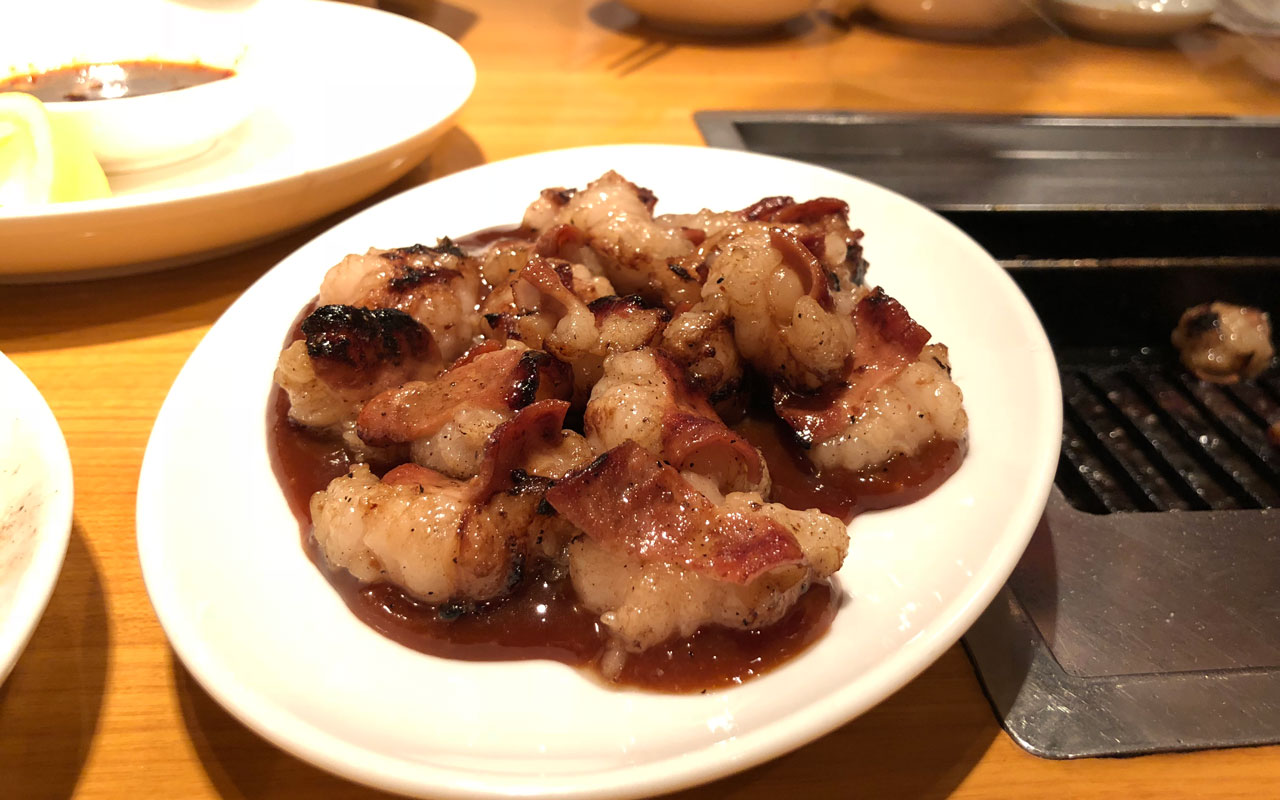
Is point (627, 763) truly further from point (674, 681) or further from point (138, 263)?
point (138, 263)

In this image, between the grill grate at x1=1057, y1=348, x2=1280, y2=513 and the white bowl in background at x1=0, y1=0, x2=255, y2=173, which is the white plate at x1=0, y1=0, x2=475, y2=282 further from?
the grill grate at x1=1057, y1=348, x2=1280, y2=513

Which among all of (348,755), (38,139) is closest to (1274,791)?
(348,755)

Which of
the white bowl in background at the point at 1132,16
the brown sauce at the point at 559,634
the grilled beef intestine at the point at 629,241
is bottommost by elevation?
the brown sauce at the point at 559,634

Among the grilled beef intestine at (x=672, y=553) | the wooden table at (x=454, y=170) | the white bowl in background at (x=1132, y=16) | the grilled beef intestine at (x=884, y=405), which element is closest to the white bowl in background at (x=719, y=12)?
the wooden table at (x=454, y=170)

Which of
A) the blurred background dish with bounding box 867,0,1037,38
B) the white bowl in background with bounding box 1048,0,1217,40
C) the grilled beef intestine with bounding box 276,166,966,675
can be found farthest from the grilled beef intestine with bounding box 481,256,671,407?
the white bowl in background with bounding box 1048,0,1217,40

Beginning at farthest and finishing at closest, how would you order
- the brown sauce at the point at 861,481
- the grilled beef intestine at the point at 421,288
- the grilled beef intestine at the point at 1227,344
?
the grilled beef intestine at the point at 1227,344, the grilled beef intestine at the point at 421,288, the brown sauce at the point at 861,481

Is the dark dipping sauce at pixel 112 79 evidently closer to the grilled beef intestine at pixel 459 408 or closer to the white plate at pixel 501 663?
the white plate at pixel 501 663

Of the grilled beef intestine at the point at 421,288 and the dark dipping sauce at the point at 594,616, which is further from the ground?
the grilled beef intestine at the point at 421,288
